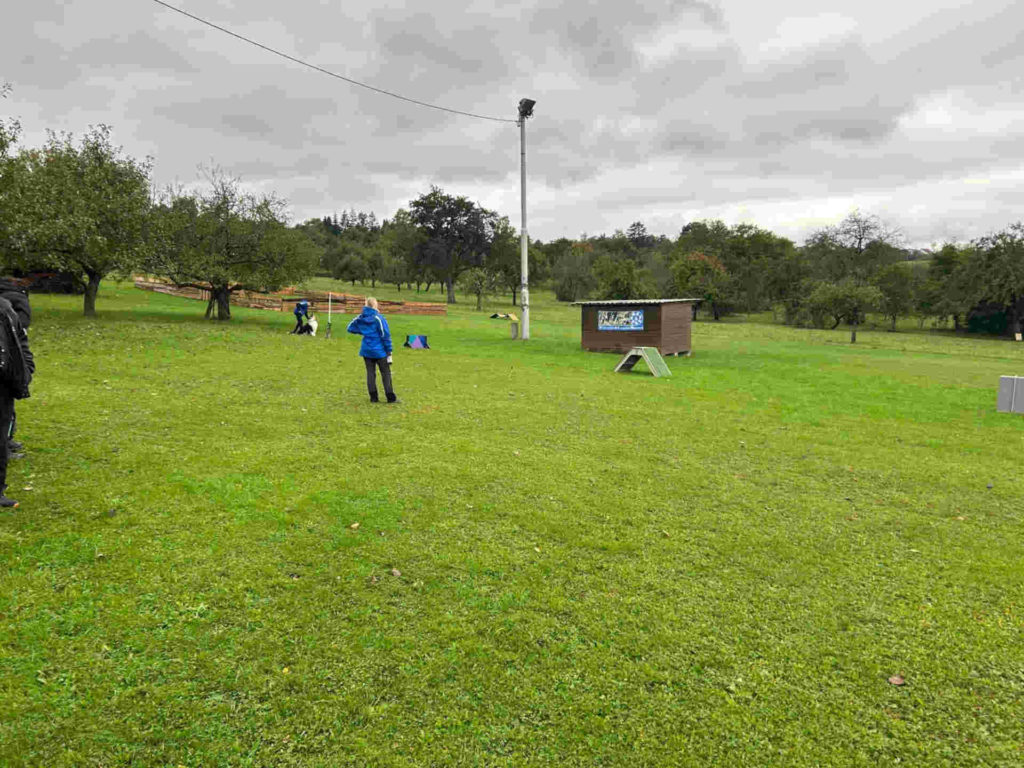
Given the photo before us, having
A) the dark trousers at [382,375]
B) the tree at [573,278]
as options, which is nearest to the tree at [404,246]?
the tree at [573,278]

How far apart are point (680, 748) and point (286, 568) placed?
123 inches

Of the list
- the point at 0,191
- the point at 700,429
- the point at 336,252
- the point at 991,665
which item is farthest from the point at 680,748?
the point at 336,252

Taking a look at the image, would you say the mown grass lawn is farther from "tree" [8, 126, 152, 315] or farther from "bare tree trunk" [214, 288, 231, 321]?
"bare tree trunk" [214, 288, 231, 321]

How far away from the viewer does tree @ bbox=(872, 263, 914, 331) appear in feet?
201

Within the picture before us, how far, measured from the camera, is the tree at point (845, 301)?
54.5 meters

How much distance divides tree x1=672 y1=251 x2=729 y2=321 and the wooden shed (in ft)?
152

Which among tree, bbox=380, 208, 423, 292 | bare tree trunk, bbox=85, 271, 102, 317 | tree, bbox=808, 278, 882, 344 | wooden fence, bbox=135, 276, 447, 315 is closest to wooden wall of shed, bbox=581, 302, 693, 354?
bare tree trunk, bbox=85, 271, 102, 317

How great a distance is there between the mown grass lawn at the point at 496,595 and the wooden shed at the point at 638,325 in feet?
38.2

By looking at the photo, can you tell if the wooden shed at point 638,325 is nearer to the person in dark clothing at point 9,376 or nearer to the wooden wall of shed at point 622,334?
the wooden wall of shed at point 622,334

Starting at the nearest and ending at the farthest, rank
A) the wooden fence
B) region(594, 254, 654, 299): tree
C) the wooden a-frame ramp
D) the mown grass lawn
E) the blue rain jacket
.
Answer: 1. the mown grass lawn
2. the blue rain jacket
3. the wooden a-frame ramp
4. the wooden fence
5. region(594, 254, 654, 299): tree

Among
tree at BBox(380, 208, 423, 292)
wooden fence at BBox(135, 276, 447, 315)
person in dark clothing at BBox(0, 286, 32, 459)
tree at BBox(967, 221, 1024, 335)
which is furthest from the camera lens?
tree at BBox(380, 208, 423, 292)

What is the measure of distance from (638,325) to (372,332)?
1309 cm

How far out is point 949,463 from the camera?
27.2ft

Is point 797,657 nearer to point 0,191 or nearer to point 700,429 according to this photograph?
point 700,429
